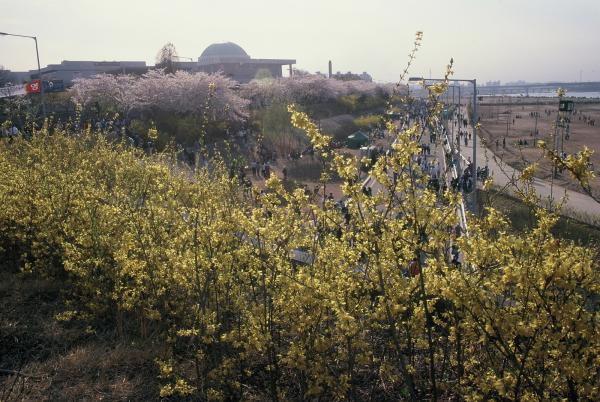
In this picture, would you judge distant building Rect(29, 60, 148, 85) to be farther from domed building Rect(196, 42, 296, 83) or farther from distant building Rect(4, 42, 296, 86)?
domed building Rect(196, 42, 296, 83)

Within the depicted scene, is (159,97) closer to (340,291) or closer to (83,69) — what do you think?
(340,291)

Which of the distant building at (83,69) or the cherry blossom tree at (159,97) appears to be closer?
the cherry blossom tree at (159,97)

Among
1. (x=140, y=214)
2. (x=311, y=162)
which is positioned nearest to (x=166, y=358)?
(x=140, y=214)

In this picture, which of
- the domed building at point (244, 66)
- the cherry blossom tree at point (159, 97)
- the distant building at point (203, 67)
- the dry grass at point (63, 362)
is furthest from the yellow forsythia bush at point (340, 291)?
the domed building at point (244, 66)

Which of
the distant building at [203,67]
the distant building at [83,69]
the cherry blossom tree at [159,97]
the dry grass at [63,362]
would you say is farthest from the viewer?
the distant building at [203,67]

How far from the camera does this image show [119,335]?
6.58 metres

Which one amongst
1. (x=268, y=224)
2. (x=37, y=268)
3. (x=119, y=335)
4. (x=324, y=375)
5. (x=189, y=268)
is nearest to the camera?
(x=324, y=375)

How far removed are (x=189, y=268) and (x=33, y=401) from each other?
202 cm

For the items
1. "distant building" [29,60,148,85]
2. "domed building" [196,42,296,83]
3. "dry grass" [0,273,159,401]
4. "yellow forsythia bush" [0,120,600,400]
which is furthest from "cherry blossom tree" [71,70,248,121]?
"domed building" [196,42,296,83]

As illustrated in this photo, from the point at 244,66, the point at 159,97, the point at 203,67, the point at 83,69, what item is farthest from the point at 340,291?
the point at 244,66

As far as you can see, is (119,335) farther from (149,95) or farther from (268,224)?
(149,95)

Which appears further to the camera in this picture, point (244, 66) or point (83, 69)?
point (244, 66)

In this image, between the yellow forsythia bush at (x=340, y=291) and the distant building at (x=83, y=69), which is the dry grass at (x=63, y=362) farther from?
the distant building at (x=83, y=69)

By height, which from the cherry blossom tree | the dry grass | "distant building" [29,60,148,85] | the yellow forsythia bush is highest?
"distant building" [29,60,148,85]
